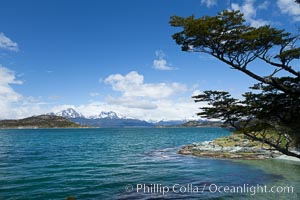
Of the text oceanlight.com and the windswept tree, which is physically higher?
the windswept tree

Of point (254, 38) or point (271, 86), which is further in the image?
point (271, 86)

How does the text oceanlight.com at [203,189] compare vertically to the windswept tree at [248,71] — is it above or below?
below

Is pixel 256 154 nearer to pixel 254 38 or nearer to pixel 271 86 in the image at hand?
pixel 271 86

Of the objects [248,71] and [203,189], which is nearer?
[248,71]

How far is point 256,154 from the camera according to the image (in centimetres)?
5231

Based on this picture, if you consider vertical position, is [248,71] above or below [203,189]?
above

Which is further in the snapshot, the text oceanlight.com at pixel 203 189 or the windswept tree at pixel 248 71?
the text oceanlight.com at pixel 203 189

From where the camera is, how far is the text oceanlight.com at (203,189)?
26625 millimetres

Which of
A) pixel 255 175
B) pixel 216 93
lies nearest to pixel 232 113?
pixel 216 93

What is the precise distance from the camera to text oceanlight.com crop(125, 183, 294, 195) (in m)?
26.6

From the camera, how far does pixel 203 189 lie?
2784 centimetres

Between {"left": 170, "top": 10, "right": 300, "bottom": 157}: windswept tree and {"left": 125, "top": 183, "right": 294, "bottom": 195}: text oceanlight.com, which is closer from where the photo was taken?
{"left": 170, "top": 10, "right": 300, "bottom": 157}: windswept tree

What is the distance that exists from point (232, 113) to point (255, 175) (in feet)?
67.5

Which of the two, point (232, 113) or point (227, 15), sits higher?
point (227, 15)
